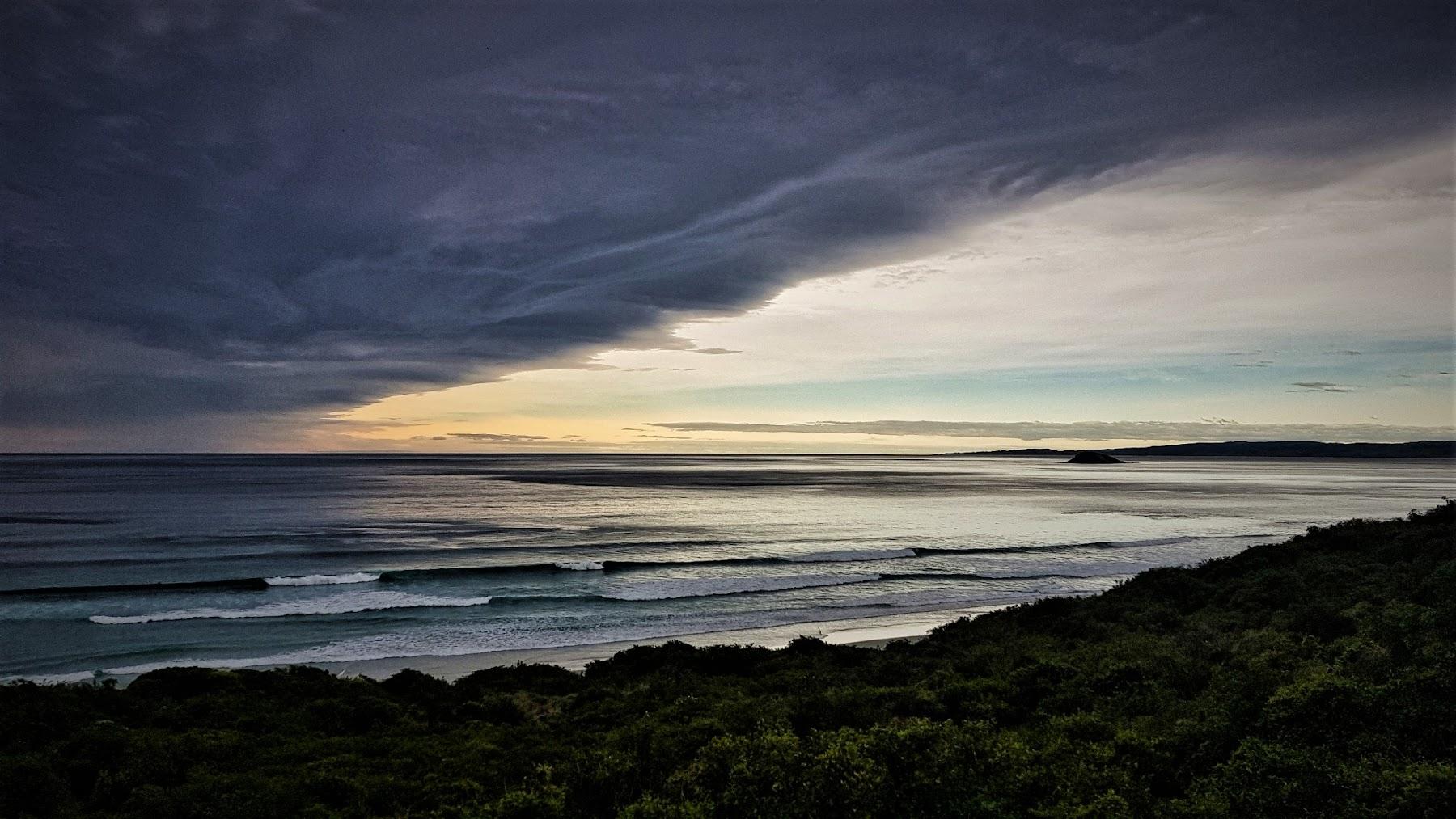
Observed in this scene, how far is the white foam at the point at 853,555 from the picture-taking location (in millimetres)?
38750

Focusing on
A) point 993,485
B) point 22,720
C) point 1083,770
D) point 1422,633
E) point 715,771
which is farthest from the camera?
point 993,485

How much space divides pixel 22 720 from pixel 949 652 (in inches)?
686

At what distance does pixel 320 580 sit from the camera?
106ft

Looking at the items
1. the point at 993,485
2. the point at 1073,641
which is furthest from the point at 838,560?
the point at 993,485

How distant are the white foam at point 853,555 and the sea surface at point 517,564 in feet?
0.84

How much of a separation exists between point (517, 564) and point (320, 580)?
8.55 m

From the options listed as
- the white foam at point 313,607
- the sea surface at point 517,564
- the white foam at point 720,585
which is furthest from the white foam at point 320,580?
the white foam at point 720,585

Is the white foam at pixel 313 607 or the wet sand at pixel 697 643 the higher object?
the white foam at pixel 313 607

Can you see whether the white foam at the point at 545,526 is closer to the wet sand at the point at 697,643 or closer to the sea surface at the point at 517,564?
the sea surface at the point at 517,564

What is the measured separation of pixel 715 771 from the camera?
905 centimetres

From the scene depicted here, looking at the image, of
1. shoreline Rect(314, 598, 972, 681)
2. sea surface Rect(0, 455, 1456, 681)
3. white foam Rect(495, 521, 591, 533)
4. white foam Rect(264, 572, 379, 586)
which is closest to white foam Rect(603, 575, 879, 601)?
sea surface Rect(0, 455, 1456, 681)

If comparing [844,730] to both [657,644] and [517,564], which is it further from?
[517,564]

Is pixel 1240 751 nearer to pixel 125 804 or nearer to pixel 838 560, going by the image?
pixel 125 804

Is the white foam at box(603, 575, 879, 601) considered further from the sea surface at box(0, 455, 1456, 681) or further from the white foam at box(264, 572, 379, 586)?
the white foam at box(264, 572, 379, 586)
